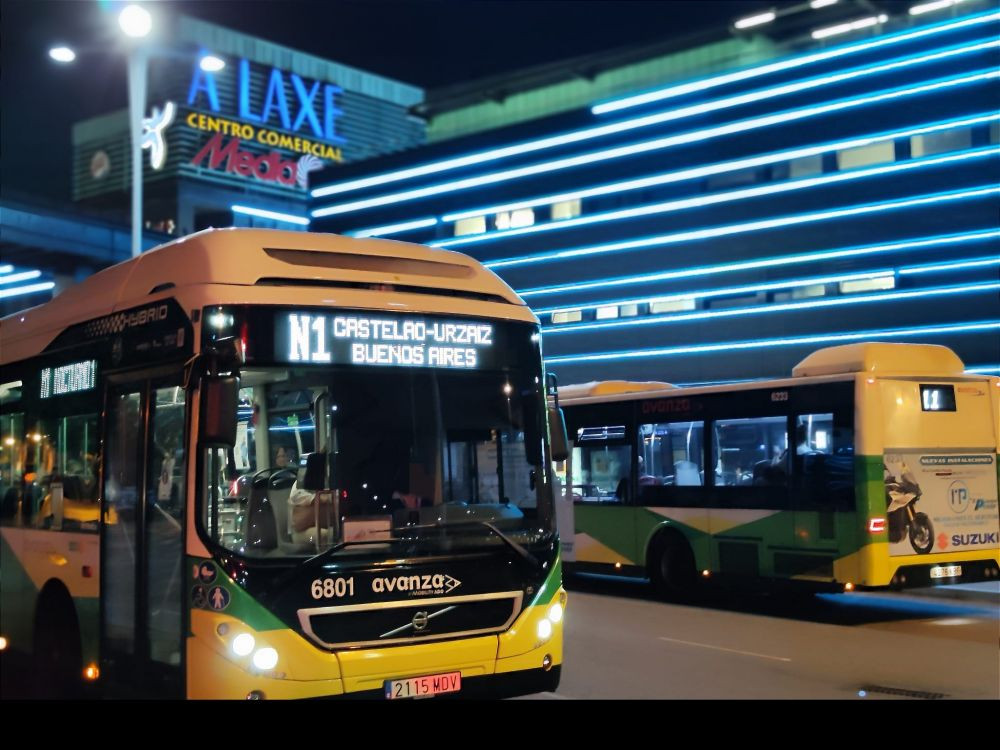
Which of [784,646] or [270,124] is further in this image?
[270,124]

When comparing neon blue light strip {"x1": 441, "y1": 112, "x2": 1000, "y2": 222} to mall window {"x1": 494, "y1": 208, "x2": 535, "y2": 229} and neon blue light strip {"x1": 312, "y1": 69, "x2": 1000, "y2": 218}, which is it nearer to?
mall window {"x1": 494, "y1": 208, "x2": 535, "y2": 229}

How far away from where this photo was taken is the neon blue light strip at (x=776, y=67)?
30031 millimetres

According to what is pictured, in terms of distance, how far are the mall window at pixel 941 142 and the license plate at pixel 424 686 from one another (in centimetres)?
2742

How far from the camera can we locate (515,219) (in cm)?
4322

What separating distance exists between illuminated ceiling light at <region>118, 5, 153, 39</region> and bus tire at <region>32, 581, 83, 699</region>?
421 inches

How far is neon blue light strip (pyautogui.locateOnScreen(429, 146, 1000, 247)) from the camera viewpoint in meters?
30.4

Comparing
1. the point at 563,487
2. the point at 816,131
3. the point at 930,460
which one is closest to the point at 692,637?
the point at 930,460

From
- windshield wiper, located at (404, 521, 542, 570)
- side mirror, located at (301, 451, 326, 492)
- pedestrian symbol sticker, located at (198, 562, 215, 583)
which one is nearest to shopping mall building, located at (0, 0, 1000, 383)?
windshield wiper, located at (404, 521, 542, 570)

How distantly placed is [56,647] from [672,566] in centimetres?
980

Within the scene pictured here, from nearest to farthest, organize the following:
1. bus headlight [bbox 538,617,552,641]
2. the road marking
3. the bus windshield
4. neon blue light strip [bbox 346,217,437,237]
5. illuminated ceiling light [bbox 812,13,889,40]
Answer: the bus windshield, bus headlight [bbox 538,617,552,641], the road marking, illuminated ceiling light [bbox 812,13,889,40], neon blue light strip [bbox 346,217,437,237]

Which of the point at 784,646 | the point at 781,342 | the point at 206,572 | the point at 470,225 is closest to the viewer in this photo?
the point at 206,572

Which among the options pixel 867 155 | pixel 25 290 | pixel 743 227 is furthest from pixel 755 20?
pixel 25 290

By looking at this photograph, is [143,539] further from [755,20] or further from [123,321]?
[755,20]

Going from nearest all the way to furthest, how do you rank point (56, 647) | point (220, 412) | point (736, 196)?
1. point (220, 412)
2. point (56, 647)
3. point (736, 196)
